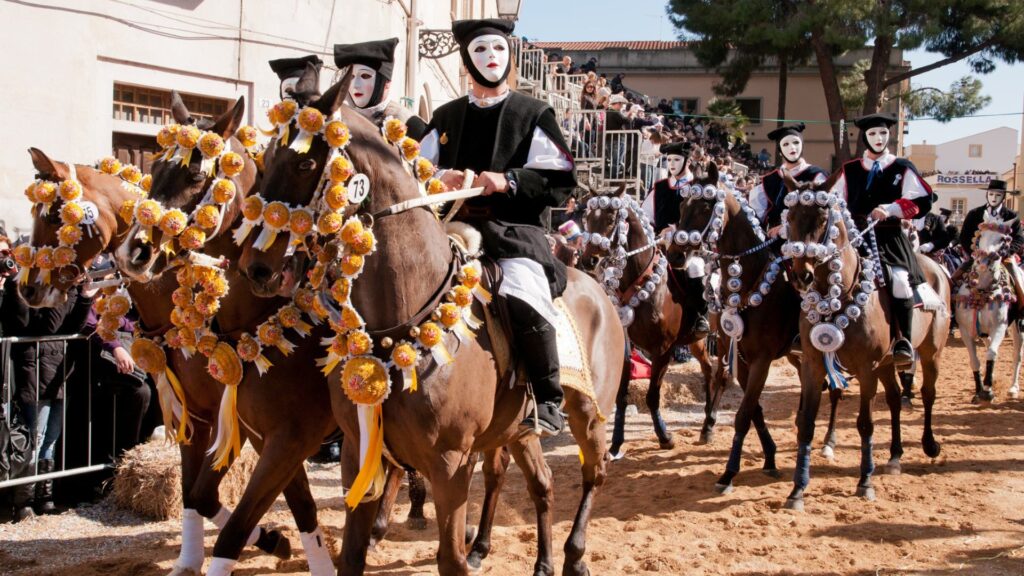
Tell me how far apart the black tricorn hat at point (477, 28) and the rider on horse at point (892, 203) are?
462 cm

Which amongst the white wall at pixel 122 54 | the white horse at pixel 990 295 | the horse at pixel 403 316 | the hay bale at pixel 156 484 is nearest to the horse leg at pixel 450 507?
the horse at pixel 403 316

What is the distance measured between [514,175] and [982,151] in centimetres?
8933

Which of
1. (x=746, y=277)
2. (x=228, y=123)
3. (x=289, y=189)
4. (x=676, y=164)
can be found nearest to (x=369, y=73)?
(x=228, y=123)

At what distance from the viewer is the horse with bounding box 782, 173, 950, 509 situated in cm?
752

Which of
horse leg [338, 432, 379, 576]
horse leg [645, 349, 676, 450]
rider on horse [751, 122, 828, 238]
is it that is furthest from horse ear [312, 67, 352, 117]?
horse leg [645, 349, 676, 450]

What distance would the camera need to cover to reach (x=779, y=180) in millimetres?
9367

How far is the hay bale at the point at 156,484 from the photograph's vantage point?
6.93 metres

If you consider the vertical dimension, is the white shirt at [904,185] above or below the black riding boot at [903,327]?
above

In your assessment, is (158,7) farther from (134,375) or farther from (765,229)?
(765,229)

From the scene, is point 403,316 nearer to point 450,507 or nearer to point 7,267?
point 450,507

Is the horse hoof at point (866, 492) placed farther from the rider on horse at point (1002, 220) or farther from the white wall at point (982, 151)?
the white wall at point (982, 151)

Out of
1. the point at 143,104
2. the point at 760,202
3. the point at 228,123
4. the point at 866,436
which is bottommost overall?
the point at 866,436

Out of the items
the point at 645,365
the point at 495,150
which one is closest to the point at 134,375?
the point at 495,150

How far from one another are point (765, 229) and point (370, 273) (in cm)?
616
